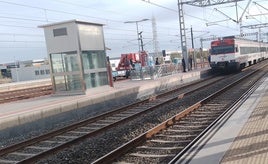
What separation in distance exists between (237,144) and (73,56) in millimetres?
13726

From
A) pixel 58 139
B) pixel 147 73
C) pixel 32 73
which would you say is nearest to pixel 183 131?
pixel 58 139

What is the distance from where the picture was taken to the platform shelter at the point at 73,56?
779 inches

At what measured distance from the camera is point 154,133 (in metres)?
10.4

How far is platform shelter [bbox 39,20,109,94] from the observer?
19.8 metres

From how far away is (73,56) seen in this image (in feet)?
65.6

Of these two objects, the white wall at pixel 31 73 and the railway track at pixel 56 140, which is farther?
the white wall at pixel 31 73

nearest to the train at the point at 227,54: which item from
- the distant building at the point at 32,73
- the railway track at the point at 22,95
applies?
the railway track at the point at 22,95

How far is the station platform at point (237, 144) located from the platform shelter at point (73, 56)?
10606 millimetres

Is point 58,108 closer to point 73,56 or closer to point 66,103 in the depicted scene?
point 66,103

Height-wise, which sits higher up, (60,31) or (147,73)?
(60,31)

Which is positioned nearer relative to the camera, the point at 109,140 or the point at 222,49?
the point at 109,140

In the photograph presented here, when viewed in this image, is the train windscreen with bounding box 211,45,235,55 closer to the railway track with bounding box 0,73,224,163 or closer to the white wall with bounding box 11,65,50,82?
the railway track with bounding box 0,73,224,163

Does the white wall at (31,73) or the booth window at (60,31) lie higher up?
the booth window at (60,31)

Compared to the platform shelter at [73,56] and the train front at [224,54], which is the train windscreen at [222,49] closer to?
the train front at [224,54]
